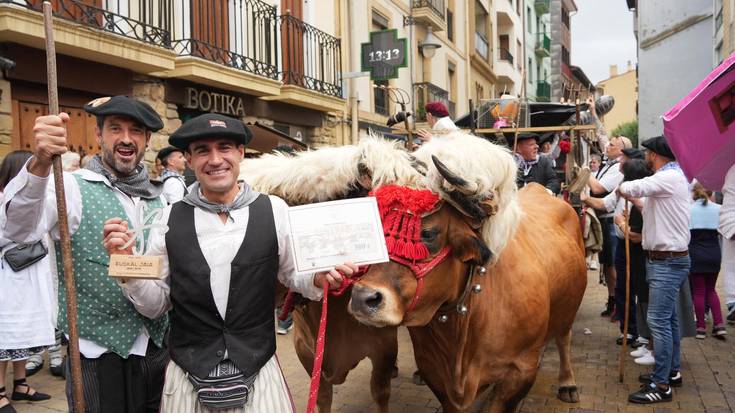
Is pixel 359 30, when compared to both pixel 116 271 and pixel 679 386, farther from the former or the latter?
pixel 116 271

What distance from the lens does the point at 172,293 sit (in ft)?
7.16

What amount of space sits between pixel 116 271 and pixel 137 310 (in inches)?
18.6

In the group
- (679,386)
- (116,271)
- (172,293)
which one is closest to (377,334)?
(172,293)

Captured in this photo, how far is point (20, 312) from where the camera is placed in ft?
14.9

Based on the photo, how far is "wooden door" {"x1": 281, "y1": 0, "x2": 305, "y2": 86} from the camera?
11.9 metres

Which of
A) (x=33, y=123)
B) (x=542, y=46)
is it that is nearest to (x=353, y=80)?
(x=33, y=123)

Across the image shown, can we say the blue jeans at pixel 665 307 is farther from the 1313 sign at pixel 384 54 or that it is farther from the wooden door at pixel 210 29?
the 1313 sign at pixel 384 54

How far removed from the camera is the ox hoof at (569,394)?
464cm

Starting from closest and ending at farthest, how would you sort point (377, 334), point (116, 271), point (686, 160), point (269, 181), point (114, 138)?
point (116, 271) < point (114, 138) < point (269, 181) < point (377, 334) < point (686, 160)

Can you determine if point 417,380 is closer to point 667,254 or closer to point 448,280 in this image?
point 667,254

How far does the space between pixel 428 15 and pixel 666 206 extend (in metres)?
15.0

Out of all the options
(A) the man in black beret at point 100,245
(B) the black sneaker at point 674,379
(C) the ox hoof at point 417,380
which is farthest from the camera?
(C) the ox hoof at point 417,380

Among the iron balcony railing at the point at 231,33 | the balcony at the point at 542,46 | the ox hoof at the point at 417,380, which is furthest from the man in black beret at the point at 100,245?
the balcony at the point at 542,46

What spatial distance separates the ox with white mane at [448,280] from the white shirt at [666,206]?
1.16 meters
